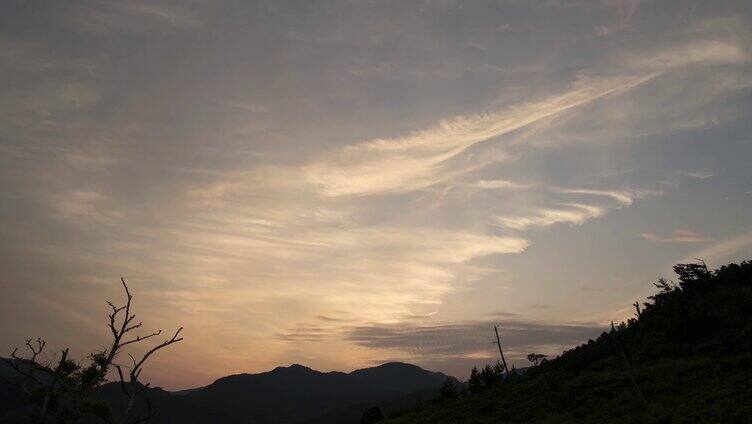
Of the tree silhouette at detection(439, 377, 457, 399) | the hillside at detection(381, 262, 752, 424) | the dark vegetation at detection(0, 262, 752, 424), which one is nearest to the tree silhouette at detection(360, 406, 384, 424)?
the dark vegetation at detection(0, 262, 752, 424)

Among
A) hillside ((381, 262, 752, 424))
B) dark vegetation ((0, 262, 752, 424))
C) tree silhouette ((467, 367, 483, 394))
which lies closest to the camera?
dark vegetation ((0, 262, 752, 424))

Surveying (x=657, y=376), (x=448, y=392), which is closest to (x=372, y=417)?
(x=448, y=392)

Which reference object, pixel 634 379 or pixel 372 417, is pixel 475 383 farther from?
pixel 634 379

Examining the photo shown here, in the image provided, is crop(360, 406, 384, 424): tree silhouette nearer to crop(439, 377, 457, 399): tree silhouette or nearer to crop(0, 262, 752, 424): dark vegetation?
crop(0, 262, 752, 424): dark vegetation

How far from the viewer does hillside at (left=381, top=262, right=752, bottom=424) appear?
2639 cm

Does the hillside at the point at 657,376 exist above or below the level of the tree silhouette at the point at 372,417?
above

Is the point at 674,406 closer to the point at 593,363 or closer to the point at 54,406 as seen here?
the point at 593,363

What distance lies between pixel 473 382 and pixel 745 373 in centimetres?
2959

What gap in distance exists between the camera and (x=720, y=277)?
5797 centimetres

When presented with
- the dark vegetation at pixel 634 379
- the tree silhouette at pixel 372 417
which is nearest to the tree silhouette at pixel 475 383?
the dark vegetation at pixel 634 379

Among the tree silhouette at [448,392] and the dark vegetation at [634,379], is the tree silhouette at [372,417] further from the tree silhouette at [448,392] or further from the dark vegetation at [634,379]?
the tree silhouette at [448,392]

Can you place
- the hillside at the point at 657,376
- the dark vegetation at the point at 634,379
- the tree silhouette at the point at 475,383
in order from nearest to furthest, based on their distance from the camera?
the dark vegetation at the point at 634,379
the hillside at the point at 657,376
the tree silhouette at the point at 475,383

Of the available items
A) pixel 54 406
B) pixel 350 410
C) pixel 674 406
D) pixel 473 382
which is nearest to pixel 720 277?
pixel 473 382

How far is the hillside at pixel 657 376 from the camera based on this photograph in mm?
26391
